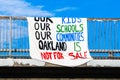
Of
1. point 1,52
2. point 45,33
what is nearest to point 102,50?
point 45,33

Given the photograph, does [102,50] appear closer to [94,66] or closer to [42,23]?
[94,66]

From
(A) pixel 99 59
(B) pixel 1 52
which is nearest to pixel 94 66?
(A) pixel 99 59

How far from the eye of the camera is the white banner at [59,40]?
21.0 metres

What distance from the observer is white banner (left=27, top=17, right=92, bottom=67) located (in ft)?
69.1

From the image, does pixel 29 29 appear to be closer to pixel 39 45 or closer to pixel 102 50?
pixel 39 45

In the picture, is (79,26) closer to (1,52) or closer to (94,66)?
(94,66)

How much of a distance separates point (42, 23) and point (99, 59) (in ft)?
7.45

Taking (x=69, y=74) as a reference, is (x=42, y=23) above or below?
above

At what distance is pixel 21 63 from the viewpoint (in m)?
20.6

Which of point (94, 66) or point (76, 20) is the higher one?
point (76, 20)

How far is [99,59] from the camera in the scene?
20969mm

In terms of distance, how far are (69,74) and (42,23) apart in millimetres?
1960

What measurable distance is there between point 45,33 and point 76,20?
3.84 feet

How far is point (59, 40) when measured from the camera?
21.2 meters
